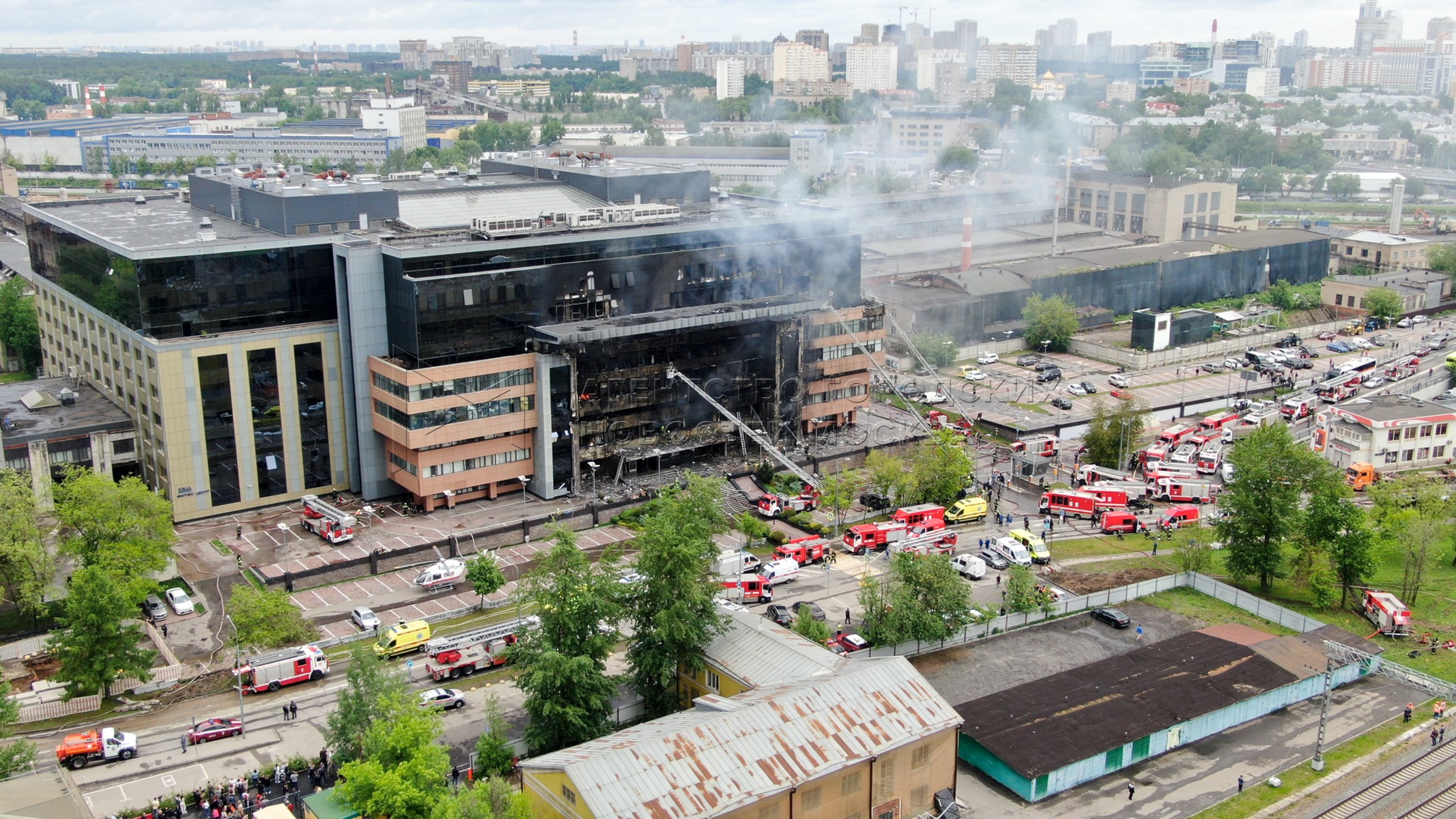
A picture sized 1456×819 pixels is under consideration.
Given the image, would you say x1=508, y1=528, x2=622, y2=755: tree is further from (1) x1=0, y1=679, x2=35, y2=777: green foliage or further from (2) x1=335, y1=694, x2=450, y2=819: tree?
(1) x1=0, y1=679, x2=35, y2=777: green foliage

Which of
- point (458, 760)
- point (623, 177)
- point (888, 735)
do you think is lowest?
point (458, 760)

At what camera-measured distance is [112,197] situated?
66.2 meters

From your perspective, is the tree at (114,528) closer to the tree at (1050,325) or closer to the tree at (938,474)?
the tree at (938,474)

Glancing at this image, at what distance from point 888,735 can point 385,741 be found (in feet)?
38.1

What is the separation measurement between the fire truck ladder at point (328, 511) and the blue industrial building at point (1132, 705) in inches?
996

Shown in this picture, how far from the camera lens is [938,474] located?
51.8 meters

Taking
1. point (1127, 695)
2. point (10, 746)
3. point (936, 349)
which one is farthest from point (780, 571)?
point (936, 349)

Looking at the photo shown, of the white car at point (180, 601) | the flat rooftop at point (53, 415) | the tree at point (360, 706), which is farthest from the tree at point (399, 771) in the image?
the flat rooftop at point (53, 415)

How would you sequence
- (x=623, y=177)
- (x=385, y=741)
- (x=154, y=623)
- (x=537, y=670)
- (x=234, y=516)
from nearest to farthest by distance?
1. (x=385, y=741)
2. (x=537, y=670)
3. (x=154, y=623)
4. (x=234, y=516)
5. (x=623, y=177)

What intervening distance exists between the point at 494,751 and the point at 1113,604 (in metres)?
22.8

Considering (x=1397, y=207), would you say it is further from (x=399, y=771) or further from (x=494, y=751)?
(x=399, y=771)

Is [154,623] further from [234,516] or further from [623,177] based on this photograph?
[623,177]

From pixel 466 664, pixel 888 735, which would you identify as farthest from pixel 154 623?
pixel 888 735

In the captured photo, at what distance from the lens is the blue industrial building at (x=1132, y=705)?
3216 centimetres
